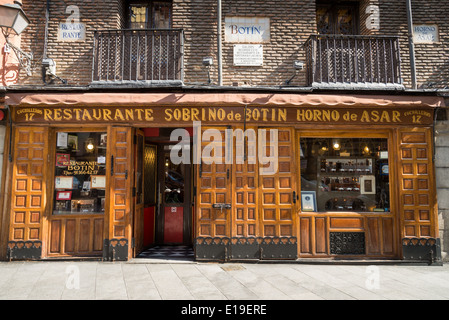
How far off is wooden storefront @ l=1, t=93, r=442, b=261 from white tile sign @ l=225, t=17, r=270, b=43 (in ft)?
6.87

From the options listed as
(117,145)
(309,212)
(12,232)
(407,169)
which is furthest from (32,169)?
(407,169)

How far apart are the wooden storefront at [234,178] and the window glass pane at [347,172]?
5 centimetres

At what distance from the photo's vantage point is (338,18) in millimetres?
8484

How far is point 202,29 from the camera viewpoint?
7.80 meters

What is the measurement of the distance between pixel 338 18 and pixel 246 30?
9.25 ft

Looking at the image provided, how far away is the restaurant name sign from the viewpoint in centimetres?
690

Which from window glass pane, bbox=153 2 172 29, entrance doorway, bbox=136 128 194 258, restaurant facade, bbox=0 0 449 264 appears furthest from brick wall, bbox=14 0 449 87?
entrance doorway, bbox=136 128 194 258

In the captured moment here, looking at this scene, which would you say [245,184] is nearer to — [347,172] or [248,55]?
[347,172]

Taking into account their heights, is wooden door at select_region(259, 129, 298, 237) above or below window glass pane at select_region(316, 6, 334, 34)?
below

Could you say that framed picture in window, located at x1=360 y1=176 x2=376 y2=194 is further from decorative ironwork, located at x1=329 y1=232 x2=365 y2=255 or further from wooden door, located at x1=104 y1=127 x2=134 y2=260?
wooden door, located at x1=104 y1=127 x2=134 y2=260

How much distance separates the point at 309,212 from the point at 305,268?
4.31 ft

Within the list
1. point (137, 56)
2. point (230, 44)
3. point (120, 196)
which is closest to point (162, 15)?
point (137, 56)

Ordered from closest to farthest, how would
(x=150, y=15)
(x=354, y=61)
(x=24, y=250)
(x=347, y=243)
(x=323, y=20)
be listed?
(x=24, y=250) → (x=347, y=243) → (x=354, y=61) → (x=150, y=15) → (x=323, y=20)

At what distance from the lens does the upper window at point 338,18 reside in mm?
8414
